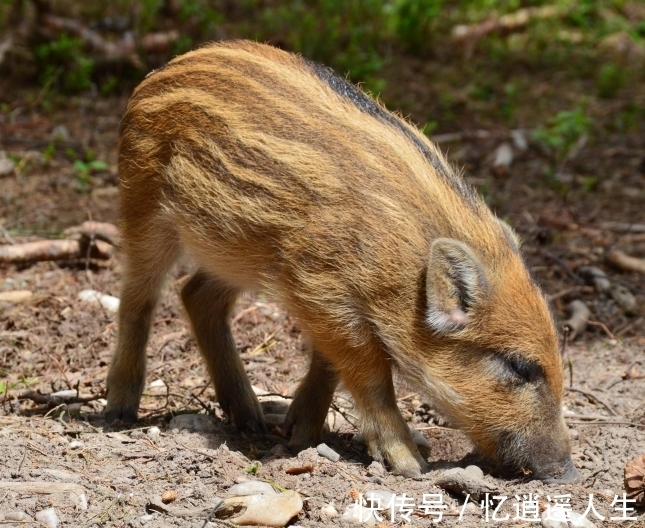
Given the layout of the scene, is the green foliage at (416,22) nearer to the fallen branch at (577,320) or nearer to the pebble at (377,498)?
the fallen branch at (577,320)

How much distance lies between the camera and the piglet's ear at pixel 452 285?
3662 millimetres

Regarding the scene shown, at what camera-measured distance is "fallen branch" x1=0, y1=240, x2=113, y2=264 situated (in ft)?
18.6

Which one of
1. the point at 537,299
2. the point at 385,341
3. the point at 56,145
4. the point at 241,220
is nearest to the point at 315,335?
the point at 385,341

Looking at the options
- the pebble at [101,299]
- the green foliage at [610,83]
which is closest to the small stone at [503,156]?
the green foliage at [610,83]

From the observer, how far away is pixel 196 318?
4.60 m

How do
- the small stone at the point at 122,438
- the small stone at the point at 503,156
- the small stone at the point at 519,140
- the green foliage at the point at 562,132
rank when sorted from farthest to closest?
the small stone at the point at 519,140
the green foliage at the point at 562,132
the small stone at the point at 503,156
the small stone at the point at 122,438

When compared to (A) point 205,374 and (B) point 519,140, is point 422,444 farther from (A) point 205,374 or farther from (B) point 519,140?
(B) point 519,140

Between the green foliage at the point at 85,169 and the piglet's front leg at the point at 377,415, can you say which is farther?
the green foliage at the point at 85,169

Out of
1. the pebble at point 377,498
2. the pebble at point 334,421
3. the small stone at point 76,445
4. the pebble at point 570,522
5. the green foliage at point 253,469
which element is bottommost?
the pebble at point 334,421

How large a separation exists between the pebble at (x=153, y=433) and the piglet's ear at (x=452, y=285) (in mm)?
1248

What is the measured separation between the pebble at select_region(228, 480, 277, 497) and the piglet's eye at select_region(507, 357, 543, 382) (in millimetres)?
1092

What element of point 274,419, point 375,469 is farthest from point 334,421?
point 375,469

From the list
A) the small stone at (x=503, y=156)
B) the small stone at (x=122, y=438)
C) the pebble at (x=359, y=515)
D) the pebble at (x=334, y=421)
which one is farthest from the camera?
the small stone at (x=503, y=156)

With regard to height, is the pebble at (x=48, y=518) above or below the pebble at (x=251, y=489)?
below
